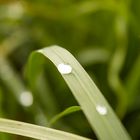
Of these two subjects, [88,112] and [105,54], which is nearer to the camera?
[88,112]

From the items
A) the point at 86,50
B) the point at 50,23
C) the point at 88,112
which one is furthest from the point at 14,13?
the point at 88,112

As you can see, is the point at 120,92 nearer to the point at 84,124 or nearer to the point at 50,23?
the point at 84,124

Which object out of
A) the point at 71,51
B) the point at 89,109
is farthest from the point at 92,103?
the point at 71,51

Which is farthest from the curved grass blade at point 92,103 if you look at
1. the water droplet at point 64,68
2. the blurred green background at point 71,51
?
the blurred green background at point 71,51

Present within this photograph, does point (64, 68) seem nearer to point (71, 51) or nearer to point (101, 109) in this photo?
point (101, 109)

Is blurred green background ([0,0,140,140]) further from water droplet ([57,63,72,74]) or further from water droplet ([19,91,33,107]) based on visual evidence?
water droplet ([57,63,72,74])
